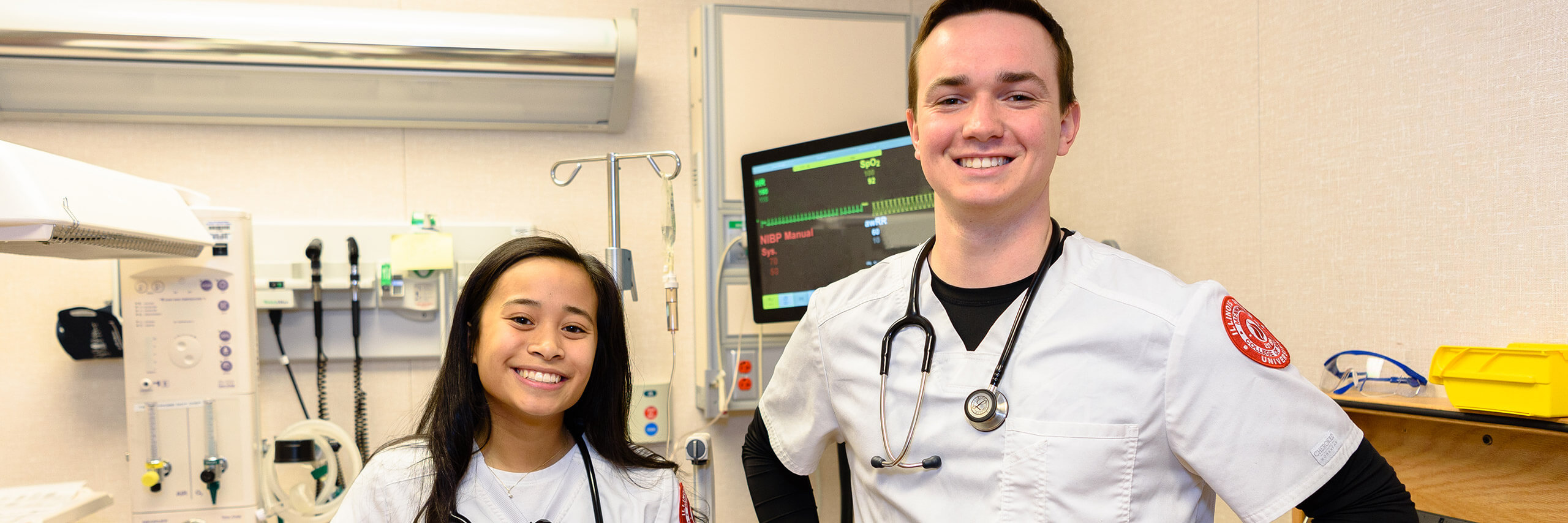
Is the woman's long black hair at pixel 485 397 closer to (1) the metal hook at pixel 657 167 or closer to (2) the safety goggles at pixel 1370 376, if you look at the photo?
(1) the metal hook at pixel 657 167

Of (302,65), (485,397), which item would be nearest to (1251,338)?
(485,397)

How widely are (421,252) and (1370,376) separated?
2.26m

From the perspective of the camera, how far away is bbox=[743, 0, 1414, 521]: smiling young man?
0.99 metres

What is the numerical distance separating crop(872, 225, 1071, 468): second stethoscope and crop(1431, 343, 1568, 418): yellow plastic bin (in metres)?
0.54

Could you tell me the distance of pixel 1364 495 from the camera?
97 cm

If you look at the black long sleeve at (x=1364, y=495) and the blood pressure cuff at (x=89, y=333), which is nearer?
the black long sleeve at (x=1364, y=495)

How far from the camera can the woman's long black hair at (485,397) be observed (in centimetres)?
135

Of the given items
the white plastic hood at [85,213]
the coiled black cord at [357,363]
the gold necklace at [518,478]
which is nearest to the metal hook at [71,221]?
the white plastic hood at [85,213]

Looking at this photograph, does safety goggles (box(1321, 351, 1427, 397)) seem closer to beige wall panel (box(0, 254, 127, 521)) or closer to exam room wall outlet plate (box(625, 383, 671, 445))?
exam room wall outlet plate (box(625, 383, 671, 445))

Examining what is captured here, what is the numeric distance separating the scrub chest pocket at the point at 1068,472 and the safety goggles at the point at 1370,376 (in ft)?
2.08

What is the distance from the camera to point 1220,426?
38.8 inches

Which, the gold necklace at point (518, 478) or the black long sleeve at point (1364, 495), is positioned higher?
the black long sleeve at point (1364, 495)

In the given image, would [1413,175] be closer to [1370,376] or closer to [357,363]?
[1370,376]

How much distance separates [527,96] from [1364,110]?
6.66 ft
